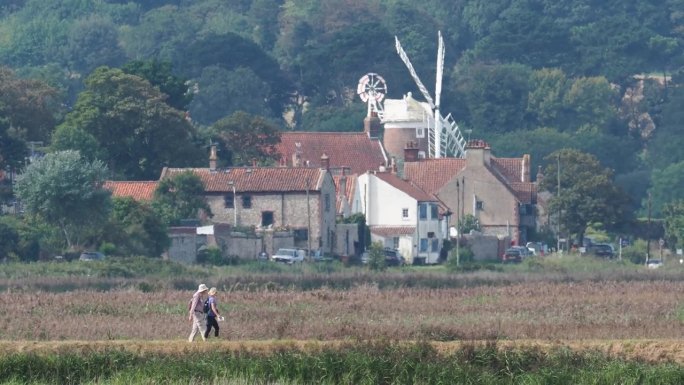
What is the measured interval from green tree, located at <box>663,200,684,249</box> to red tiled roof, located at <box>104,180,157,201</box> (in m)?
23.9

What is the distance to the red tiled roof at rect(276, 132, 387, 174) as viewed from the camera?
104562mm

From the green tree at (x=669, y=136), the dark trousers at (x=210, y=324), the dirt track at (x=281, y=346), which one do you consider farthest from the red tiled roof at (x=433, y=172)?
the dirt track at (x=281, y=346)

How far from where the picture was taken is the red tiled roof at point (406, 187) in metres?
90.7

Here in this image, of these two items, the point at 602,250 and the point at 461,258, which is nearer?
the point at 461,258

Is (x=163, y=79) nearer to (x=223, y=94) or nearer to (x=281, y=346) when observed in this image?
(x=223, y=94)

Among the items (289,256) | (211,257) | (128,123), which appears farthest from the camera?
(128,123)

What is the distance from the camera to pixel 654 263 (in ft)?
281

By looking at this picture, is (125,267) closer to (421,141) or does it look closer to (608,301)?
(608,301)

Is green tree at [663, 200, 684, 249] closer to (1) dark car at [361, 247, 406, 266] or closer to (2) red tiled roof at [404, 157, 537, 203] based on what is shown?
(2) red tiled roof at [404, 157, 537, 203]

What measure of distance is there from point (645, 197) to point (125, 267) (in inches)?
2547

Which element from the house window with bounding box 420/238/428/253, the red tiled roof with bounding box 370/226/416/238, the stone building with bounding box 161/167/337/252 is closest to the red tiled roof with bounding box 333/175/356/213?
the red tiled roof with bounding box 370/226/416/238

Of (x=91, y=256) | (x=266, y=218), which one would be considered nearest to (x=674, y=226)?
(x=266, y=218)

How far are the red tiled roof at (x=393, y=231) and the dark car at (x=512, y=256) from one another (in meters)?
4.03

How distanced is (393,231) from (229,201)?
A: 7.81 m
